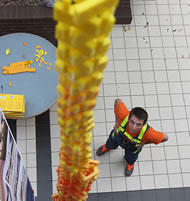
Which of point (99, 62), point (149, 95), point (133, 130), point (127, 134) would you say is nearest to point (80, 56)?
point (99, 62)

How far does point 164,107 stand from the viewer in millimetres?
4910

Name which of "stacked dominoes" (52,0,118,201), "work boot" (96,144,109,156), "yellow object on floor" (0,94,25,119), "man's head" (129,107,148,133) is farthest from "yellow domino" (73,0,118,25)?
"work boot" (96,144,109,156)

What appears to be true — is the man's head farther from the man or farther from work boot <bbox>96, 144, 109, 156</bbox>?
work boot <bbox>96, 144, 109, 156</bbox>

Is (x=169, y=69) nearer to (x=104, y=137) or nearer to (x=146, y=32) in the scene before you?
(x=146, y=32)

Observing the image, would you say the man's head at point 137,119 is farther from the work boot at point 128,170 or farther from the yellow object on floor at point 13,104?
the yellow object on floor at point 13,104

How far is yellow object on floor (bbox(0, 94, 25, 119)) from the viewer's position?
152 inches

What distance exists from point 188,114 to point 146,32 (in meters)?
1.66

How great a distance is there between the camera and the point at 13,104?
389 centimetres

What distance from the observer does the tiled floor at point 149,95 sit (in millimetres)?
4469

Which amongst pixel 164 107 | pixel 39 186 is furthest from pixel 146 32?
pixel 39 186

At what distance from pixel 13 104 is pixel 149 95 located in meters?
2.26

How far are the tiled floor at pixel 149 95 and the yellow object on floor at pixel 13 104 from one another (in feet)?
2.39

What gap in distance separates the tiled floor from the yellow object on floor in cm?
73

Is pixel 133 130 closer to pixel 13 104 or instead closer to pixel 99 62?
pixel 13 104
